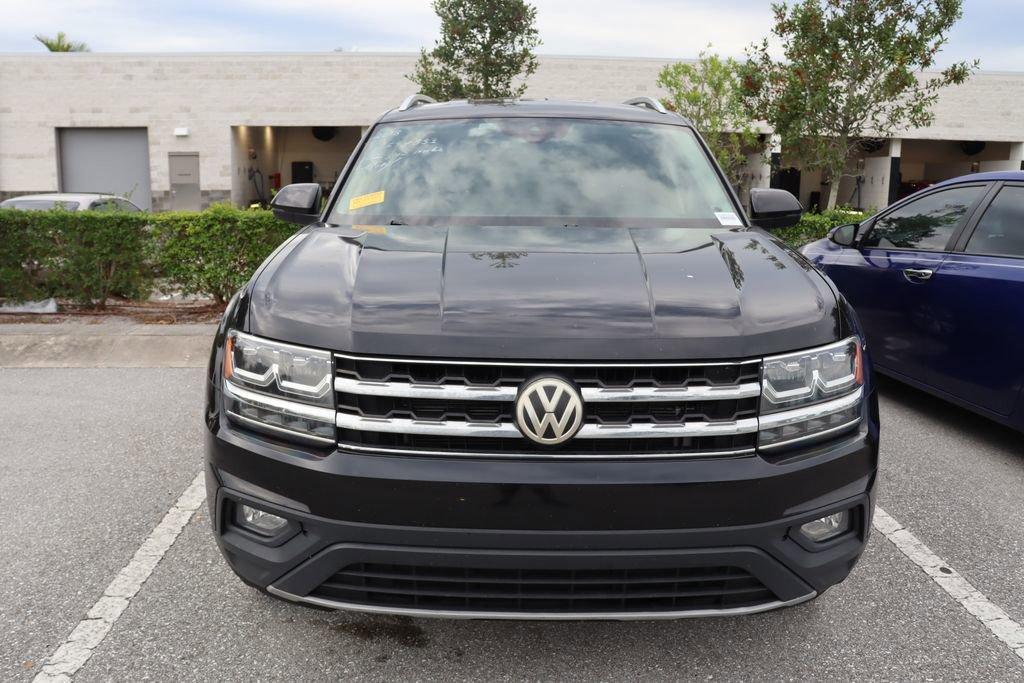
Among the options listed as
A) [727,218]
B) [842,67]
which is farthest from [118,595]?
[842,67]

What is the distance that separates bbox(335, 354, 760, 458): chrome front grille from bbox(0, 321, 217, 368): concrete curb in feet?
17.1

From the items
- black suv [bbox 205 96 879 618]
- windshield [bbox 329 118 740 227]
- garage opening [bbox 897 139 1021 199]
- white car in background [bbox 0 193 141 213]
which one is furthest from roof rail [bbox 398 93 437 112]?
garage opening [bbox 897 139 1021 199]

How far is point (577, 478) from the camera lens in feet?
7.20

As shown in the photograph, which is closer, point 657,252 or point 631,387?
point 631,387

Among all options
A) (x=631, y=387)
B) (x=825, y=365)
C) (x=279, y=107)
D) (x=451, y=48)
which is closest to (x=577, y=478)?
(x=631, y=387)

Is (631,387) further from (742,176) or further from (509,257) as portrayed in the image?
(742,176)

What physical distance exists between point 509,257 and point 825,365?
1.01 m

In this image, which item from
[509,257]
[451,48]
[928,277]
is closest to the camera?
[509,257]

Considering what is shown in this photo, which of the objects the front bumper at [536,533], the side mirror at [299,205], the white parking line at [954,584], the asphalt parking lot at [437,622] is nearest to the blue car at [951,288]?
the asphalt parking lot at [437,622]

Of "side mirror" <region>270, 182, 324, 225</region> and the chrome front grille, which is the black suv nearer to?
the chrome front grille

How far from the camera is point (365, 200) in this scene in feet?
A: 11.8

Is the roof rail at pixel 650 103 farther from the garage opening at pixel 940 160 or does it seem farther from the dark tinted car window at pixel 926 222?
the garage opening at pixel 940 160

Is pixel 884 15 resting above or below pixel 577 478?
above

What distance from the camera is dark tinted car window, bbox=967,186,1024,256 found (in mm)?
4633
